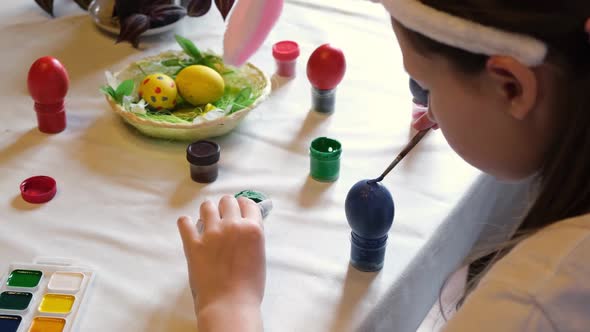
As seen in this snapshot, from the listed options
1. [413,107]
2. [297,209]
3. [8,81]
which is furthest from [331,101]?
[8,81]

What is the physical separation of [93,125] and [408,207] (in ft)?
1.43

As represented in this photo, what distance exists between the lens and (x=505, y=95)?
52 cm

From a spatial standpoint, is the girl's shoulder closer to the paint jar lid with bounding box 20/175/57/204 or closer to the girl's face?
the girl's face

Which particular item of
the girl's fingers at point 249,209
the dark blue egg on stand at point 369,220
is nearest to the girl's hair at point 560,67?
the dark blue egg on stand at point 369,220

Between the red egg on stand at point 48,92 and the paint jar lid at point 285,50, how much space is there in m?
0.31

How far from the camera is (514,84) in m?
0.52

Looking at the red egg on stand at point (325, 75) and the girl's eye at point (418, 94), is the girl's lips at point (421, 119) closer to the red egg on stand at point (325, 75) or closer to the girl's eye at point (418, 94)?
the girl's eye at point (418, 94)

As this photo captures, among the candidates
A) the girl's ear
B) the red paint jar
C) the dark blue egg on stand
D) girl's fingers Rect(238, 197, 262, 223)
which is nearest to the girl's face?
the girl's ear

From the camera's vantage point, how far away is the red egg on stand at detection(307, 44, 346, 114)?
0.94m

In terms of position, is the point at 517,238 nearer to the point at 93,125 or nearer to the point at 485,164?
the point at 485,164

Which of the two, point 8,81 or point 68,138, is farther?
point 8,81

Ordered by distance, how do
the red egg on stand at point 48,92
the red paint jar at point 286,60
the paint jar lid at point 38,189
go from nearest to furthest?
the paint jar lid at point 38,189 → the red egg on stand at point 48,92 → the red paint jar at point 286,60

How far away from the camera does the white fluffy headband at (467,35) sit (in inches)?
19.0

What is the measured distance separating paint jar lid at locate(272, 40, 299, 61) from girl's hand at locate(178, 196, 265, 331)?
1.29 feet
